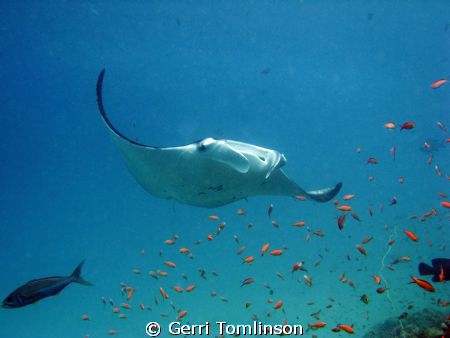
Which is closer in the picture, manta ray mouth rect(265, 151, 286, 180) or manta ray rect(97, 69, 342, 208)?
manta ray rect(97, 69, 342, 208)

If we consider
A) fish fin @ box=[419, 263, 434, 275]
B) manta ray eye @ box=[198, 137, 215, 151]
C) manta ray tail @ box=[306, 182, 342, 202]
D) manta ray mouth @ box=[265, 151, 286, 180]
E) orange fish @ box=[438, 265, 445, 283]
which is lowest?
orange fish @ box=[438, 265, 445, 283]

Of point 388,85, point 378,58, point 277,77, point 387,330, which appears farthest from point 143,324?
point 388,85

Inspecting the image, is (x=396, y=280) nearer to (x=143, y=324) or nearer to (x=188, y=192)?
(x=143, y=324)

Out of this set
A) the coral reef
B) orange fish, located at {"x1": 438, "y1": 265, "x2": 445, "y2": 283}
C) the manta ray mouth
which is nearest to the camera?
orange fish, located at {"x1": 438, "y1": 265, "x2": 445, "y2": 283}

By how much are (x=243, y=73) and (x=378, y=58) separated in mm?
18114

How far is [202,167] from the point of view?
385 cm

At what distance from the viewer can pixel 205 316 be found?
79.7 ft

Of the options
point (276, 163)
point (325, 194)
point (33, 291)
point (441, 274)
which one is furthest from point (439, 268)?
point (33, 291)

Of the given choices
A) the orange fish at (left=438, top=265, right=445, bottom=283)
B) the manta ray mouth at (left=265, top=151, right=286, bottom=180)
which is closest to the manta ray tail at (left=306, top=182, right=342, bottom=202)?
the manta ray mouth at (left=265, top=151, right=286, bottom=180)

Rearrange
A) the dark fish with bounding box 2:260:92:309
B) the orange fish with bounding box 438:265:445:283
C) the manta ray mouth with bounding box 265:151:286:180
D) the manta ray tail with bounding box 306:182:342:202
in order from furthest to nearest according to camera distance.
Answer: the manta ray tail with bounding box 306:182:342:202
the manta ray mouth with bounding box 265:151:286:180
the dark fish with bounding box 2:260:92:309
the orange fish with bounding box 438:265:445:283

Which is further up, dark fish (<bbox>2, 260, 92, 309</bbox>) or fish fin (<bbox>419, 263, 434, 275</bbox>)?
fish fin (<bbox>419, 263, 434, 275</bbox>)

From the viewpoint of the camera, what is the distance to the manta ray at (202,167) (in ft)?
12.2

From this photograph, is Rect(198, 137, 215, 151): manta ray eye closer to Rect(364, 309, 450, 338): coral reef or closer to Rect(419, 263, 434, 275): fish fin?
Rect(419, 263, 434, 275): fish fin

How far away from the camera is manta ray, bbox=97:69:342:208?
3713 mm
